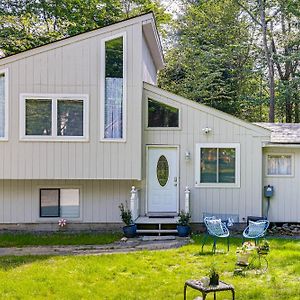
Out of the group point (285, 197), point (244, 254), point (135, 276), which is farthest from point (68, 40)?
point (285, 197)

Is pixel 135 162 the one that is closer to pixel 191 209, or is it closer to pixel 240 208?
pixel 191 209

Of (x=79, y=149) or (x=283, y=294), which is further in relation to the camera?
(x=79, y=149)

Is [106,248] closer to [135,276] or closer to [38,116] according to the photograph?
[135,276]

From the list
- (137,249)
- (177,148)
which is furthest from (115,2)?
(137,249)

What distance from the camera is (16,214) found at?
12430 millimetres

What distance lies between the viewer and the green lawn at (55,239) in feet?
34.9

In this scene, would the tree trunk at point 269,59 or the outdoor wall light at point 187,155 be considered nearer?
the outdoor wall light at point 187,155

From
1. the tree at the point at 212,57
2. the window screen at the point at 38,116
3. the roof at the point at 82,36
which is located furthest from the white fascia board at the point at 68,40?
the tree at the point at 212,57

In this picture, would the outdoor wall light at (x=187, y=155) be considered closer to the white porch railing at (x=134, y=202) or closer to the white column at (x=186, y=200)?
the white column at (x=186, y=200)

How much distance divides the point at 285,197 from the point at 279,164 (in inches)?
38.2

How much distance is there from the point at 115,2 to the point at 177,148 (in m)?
15.6

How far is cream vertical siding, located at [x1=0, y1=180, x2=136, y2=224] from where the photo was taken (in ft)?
40.7

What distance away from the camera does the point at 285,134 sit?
44.7 ft

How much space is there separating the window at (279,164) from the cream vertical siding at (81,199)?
4019 millimetres
